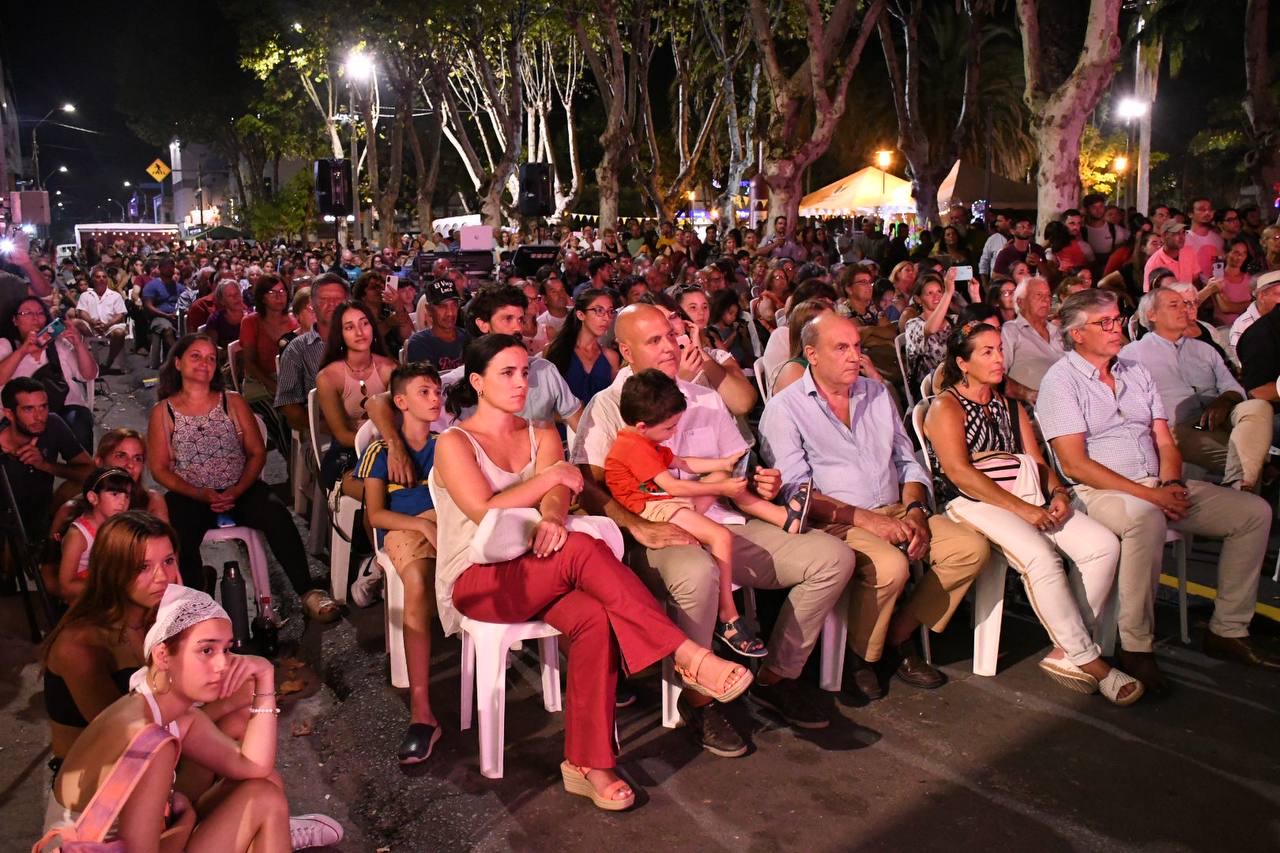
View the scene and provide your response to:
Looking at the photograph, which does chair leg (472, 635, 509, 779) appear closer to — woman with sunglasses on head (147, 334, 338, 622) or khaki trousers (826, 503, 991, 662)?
khaki trousers (826, 503, 991, 662)

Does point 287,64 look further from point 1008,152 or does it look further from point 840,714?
point 840,714

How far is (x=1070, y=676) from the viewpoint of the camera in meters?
5.06

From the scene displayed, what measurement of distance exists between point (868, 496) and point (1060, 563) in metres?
0.83

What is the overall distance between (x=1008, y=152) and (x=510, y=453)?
40.3 metres

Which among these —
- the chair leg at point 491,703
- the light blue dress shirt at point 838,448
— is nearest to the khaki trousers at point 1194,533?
the light blue dress shirt at point 838,448

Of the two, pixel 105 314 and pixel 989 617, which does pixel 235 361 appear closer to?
pixel 989 617

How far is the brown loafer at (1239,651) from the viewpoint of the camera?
205 inches

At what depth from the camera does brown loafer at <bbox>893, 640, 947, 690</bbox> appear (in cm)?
512

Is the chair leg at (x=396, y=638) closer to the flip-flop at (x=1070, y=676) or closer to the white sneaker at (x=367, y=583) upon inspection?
the white sneaker at (x=367, y=583)

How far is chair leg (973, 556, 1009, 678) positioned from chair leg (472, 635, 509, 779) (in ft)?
7.02

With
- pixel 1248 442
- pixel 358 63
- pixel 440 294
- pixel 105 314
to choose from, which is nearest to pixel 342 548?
pixel 440 294

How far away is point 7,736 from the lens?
4.90 metres

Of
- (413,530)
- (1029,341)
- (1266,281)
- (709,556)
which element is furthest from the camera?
(1029,341)

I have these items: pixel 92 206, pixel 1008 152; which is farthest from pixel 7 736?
pixel 92 206
